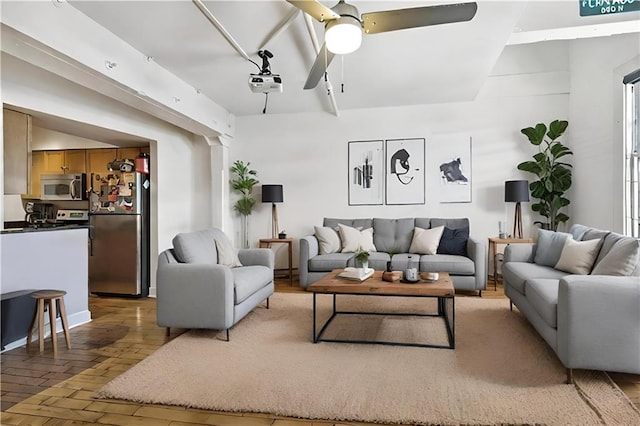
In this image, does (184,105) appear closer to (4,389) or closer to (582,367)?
(4,389)

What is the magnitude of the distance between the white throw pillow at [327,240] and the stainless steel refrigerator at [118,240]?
7.91 ft

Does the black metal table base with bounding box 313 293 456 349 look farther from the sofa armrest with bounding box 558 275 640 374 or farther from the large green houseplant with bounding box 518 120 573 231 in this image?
the large green houseplant with bounding box 518 120 573 231

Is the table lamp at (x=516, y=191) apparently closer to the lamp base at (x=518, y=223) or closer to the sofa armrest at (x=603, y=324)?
the lamp base at (x=518, y=223)

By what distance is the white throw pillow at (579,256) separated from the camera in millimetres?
3039

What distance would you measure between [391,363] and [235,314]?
4.33 ft

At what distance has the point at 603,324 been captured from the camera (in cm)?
210

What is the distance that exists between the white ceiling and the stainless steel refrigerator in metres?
1.71

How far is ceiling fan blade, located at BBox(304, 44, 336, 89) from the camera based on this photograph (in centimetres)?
277

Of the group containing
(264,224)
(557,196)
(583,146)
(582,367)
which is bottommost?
(582,367)

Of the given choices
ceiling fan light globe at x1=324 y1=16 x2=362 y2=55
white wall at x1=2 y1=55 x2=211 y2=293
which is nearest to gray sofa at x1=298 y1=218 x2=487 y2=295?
white wall at x1=2 y1=55 x2=211 y2=293

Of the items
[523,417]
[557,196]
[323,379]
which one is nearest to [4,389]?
[323,379]

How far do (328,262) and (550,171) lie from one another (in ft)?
10.8

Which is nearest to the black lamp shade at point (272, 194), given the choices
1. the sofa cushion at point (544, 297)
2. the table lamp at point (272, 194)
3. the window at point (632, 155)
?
the table lamp at point (272, 194)

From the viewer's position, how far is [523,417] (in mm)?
1841
